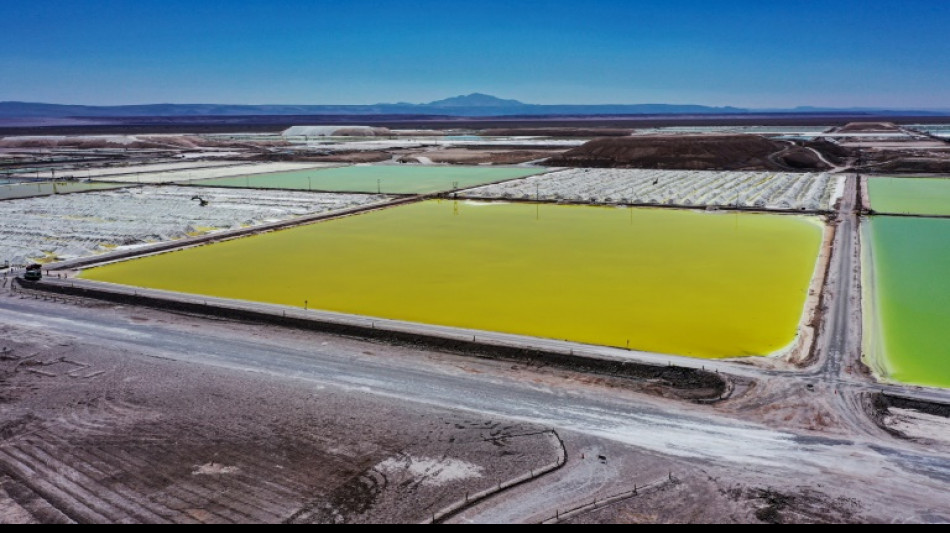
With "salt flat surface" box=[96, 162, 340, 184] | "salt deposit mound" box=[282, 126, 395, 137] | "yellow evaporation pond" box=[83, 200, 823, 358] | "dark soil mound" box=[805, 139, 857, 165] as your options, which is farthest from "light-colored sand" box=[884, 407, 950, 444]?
"salt deposit mound" box=[282, 126, 395, 137]

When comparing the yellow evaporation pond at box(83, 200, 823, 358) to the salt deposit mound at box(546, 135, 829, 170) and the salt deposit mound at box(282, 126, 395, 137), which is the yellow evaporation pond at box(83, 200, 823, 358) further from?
the salt deposit mound at box(282, 126, 395, 137)

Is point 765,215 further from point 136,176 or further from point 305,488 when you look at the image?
point 136,176

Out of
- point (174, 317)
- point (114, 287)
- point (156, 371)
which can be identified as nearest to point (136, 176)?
point (114, 287)

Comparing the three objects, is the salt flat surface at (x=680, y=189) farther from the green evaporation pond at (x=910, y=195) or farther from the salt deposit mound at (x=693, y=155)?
the salt deposit mound at (x=693, y=155)

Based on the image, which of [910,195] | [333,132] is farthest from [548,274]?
[333,132]

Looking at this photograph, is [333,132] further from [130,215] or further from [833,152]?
[130,215]
